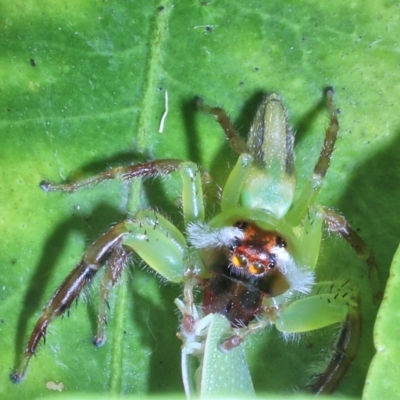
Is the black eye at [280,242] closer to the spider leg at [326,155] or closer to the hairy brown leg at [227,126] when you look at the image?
the spider leg at [326,155]

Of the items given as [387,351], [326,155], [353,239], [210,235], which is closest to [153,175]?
[210,235]

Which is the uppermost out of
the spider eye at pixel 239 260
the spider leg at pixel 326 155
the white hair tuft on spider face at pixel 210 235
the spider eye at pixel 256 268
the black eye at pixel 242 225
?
the spider leg at pixel 326 155

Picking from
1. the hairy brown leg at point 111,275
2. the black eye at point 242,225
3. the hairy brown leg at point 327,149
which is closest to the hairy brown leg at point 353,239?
the hairy brown leg at point 327,149

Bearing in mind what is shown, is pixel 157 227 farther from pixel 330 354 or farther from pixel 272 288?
pixel 330 354

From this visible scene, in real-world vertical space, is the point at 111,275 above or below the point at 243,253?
below

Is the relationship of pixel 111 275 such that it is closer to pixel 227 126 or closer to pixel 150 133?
pixel 150 133
